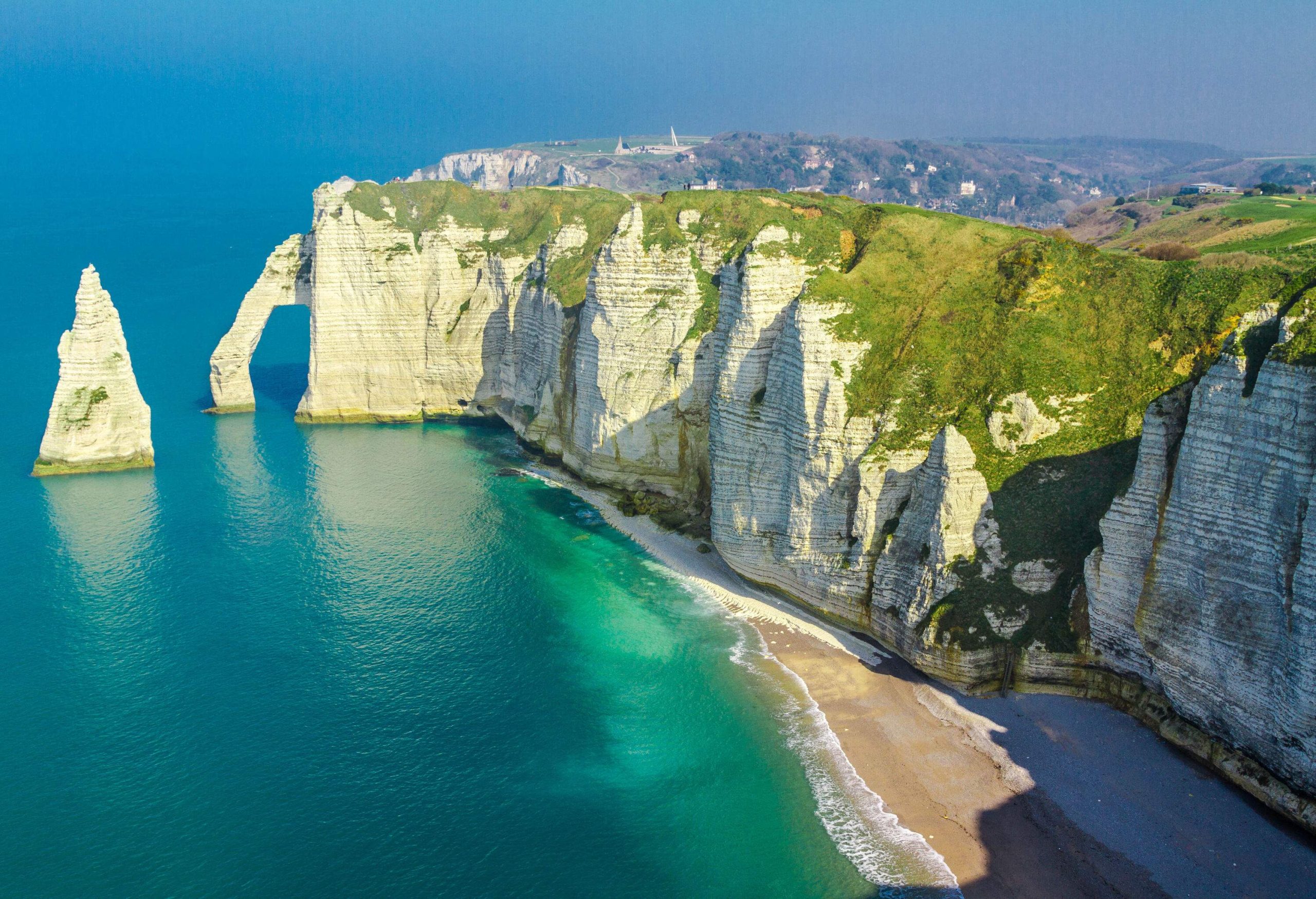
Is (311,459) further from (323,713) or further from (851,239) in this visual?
(851,239)

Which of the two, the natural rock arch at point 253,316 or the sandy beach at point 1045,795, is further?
the natural rock arch at point 253,316

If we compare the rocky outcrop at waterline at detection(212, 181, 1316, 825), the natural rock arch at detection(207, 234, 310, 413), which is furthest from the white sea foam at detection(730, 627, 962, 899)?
the natural rock arch at detection(207, 234, 310, 413)

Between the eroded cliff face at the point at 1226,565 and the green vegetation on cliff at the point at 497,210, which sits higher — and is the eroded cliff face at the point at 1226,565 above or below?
below

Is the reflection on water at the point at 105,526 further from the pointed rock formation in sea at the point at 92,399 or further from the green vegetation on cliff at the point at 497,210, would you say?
the green vegetation on cliff at the point at 497,210

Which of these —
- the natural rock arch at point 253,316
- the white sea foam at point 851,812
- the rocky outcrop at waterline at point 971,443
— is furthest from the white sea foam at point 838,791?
the natural rock arch at point 253,316

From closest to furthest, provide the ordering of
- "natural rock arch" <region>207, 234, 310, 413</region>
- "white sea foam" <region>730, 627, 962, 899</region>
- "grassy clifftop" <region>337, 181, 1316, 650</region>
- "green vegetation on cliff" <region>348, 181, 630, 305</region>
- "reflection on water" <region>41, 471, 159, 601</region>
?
"white sea foam" <region>730, 627, 962, 899</region> → "grassy clifftop" <region>337, 181, 1316, 650</region> → "reflection on water" <region>41, 471, 159, 601</region> → "green vegetation on cliff" <region>348, 181, 630, 305</region> → "natural rock arch" <region>207, 234, 310, 413</region>

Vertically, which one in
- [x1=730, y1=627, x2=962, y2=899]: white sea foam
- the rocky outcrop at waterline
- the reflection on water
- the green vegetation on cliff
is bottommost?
[x1=730, y1=627, x2=962, y2=899]: white sea foam

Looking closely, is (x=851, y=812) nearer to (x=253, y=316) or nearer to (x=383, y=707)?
(x=383, y=707)

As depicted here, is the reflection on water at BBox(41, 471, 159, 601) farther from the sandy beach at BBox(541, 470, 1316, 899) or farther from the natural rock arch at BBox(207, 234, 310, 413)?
→ the sandy beach at BBox(541, 470, 1316, 899)
